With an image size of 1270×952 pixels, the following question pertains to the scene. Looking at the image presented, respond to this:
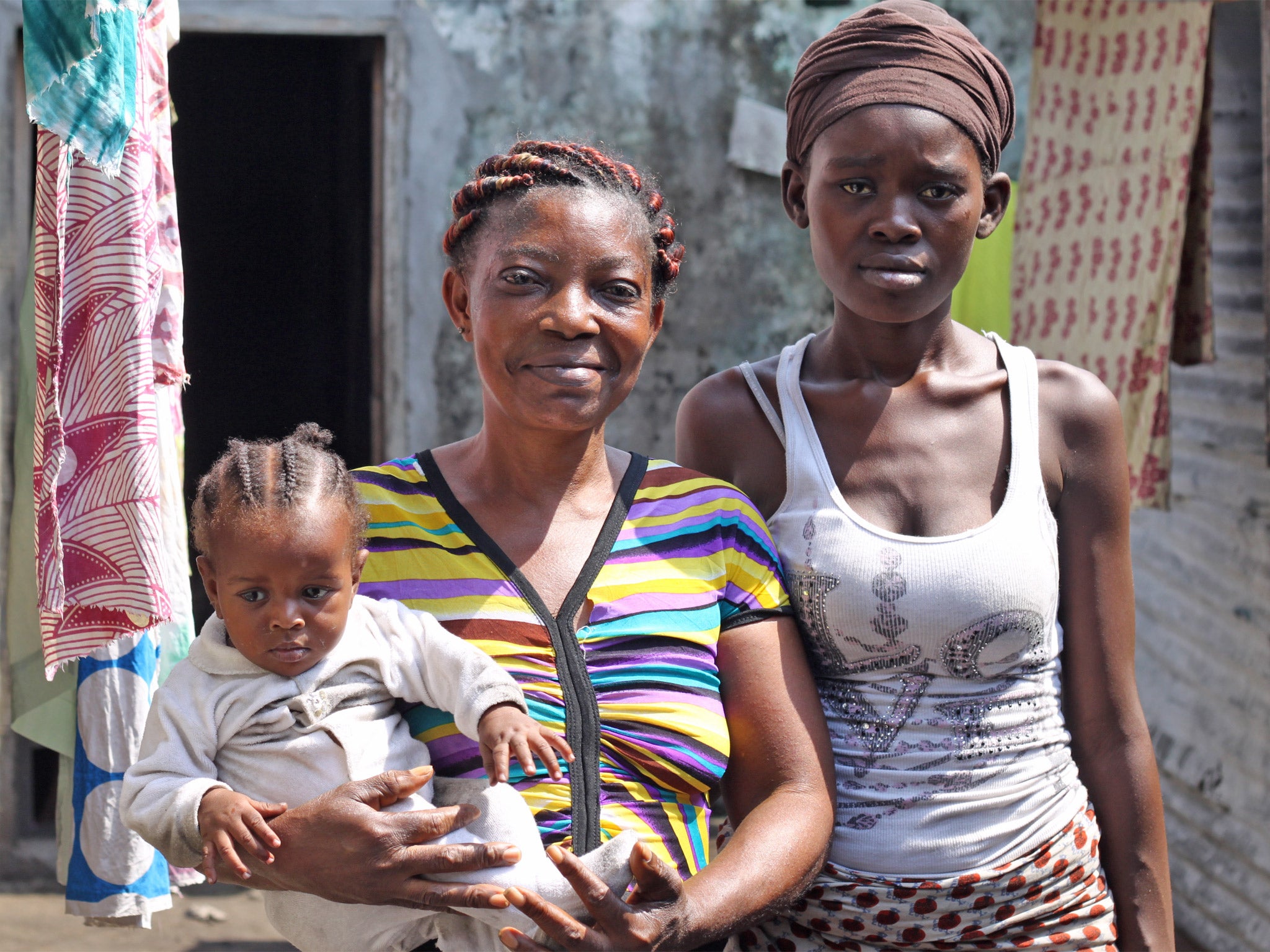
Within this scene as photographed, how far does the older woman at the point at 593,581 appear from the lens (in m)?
1.80

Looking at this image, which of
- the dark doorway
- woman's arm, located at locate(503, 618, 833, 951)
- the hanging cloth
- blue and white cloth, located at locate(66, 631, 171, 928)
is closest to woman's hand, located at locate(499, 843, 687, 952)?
woman's arm, located at locate(503, 618, 833, 951)

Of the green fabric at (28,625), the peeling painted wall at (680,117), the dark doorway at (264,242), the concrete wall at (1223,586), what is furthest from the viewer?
the dark doorway at (264,242)

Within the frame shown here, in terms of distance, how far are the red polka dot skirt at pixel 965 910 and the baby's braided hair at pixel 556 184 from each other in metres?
0.99

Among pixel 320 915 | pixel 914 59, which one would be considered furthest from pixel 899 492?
pixel 320 915

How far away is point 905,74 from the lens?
79.8 inches

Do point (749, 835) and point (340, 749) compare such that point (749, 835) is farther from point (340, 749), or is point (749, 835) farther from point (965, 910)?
point (340, 749)

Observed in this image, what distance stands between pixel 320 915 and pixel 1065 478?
1.33 meters

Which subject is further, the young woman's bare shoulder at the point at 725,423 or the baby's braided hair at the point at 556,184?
the young woman's bare shoulder at the point at 725,423

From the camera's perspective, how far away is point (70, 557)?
2.25 meters

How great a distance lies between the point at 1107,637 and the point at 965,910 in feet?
1.64

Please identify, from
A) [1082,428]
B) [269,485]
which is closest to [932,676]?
[1082,428]

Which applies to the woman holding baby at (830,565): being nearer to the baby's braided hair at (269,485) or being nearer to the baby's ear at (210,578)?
the baby's braided hair at (269,485)

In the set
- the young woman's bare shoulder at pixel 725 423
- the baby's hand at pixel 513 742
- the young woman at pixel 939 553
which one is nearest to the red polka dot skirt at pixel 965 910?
the young woman at pixel 939 553

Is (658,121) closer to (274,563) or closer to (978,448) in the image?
(978,448)
